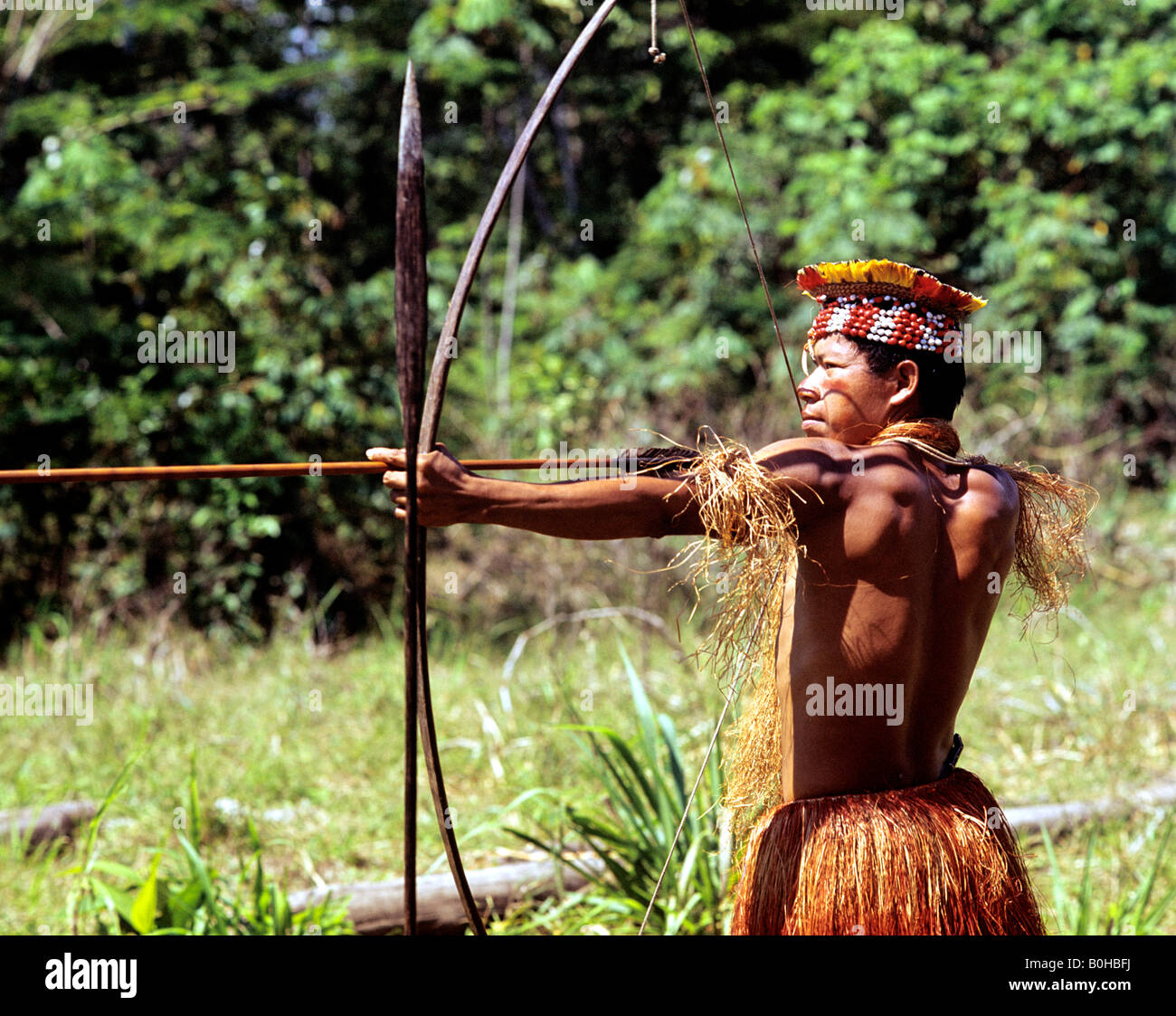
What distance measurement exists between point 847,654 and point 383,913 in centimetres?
206

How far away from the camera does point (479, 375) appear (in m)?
8.64

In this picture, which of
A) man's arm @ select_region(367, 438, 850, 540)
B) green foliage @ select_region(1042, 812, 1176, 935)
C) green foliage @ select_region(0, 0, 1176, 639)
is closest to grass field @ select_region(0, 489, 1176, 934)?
green foliage @ select_region(1042, 812, 1176, 935)

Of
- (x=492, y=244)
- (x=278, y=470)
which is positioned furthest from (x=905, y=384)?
(x=492, y=244)

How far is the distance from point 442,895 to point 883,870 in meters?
1.81

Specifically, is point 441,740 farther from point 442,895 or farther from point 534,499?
point 534,499

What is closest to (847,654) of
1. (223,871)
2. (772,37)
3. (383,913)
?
(383,913)

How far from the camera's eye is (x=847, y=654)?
205 cm

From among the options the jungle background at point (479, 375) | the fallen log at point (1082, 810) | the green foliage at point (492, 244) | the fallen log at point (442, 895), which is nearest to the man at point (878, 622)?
the fallen log at point (442, 895)

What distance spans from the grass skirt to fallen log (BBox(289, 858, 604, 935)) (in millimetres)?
1518

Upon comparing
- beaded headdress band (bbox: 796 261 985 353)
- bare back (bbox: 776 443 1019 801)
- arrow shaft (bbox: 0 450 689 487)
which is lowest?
bare back (bbox: 776 443 1019 801)

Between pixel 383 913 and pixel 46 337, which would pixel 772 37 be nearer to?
pixel 46 337

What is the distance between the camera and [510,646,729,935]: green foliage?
3.32 m

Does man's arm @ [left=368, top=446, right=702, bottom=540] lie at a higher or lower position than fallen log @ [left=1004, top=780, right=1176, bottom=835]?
higher

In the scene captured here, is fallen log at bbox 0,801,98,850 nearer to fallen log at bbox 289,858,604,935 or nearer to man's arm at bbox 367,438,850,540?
fallen log at bbox 289,858,604,935
